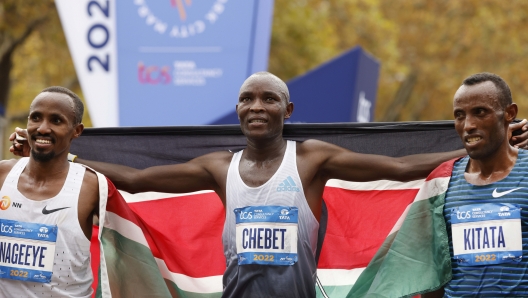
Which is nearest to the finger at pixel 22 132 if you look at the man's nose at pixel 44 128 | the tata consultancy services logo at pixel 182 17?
the man's nose at pixel 44 128

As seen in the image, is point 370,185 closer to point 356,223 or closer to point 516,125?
point 356,223

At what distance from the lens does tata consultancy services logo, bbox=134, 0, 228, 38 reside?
1006 cm

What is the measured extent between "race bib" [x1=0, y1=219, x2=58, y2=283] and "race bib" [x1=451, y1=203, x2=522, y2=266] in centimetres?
232

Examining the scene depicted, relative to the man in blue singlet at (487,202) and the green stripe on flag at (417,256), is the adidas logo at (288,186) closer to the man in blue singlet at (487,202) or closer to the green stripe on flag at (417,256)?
the green stripe on flag at (417,256)

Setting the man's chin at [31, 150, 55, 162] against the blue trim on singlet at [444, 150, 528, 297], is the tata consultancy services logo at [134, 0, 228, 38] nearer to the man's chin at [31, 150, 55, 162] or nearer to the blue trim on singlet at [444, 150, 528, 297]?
the man's chin at [31, 150, 55, 162]

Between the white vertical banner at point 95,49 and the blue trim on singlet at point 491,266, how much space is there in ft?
20.3

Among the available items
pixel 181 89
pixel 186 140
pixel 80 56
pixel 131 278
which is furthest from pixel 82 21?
pixel 131 278

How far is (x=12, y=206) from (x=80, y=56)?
5.62m

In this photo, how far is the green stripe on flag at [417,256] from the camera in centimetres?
491

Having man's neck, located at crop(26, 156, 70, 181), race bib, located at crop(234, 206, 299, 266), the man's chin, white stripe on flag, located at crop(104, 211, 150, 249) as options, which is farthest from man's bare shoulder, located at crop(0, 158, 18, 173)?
race bib, located at crop(234, 206, 299, 266)

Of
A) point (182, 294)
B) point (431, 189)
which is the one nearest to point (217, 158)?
point (182, 294)

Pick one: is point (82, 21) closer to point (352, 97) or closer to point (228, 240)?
point (352, 97)

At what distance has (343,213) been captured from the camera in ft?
19.3

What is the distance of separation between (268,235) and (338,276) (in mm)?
993
